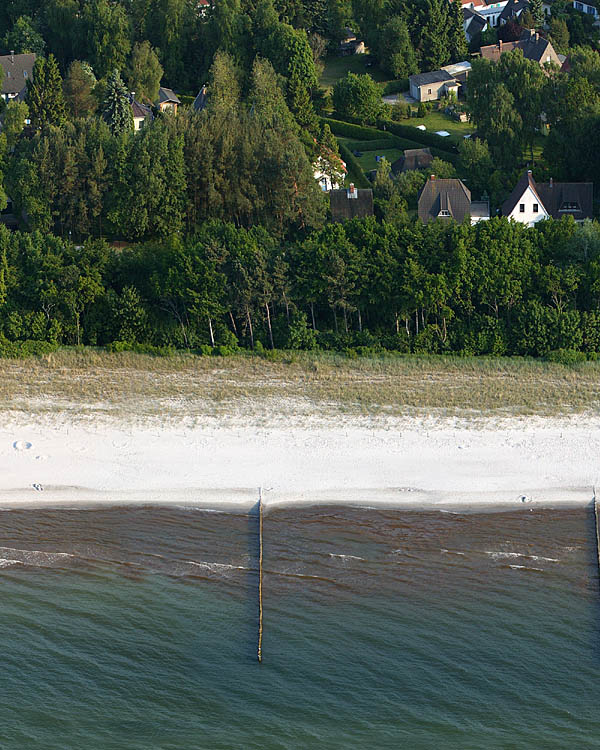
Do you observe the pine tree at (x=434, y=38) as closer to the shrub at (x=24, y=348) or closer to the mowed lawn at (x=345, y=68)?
the mowed lawn at (x=345, y=68)

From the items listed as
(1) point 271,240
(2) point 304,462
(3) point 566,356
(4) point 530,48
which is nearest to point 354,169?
(1) point 271,240

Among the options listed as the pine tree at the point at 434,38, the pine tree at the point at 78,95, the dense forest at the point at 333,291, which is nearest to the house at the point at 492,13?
the pine tree at the point at 434,38

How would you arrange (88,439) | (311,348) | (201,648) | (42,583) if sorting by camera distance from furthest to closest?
(311,348)
(88,439)
(42,583)
(201,648)

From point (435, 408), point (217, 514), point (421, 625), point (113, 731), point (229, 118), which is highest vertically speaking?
point (229, 118)

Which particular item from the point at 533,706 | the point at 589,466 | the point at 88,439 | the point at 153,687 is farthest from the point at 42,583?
the point at 589,466

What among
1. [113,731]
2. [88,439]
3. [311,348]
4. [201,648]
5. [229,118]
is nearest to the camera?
[113,731]

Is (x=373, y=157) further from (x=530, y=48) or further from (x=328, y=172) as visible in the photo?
(x=530, y=48)

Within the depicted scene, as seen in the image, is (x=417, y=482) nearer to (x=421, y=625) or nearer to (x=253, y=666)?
(x=421, y=625)
